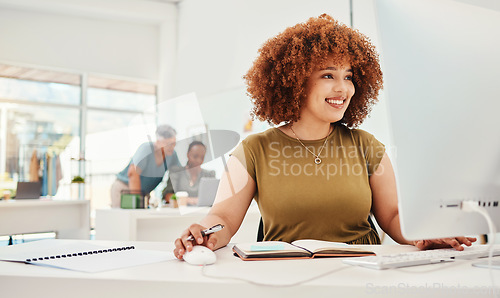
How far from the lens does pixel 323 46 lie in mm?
1511

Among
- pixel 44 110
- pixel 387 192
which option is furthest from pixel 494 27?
pixel 44 110

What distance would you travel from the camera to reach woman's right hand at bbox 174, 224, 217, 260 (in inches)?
36.4

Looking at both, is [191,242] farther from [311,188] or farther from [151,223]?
[151,223]

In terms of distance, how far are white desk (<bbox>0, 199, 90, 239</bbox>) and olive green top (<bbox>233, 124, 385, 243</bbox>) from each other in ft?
11.2

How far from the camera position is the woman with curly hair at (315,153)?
140 centimetres

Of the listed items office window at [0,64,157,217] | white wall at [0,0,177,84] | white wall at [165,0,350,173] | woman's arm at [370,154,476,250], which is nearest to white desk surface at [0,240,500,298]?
woman's arm at [370,154,476,250]

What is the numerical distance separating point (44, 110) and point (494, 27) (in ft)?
22.5

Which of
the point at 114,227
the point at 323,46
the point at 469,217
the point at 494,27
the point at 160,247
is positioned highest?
the point at 323,46

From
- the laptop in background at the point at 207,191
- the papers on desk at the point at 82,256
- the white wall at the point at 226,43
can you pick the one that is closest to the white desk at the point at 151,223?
the laptop in background at the point at 207,191

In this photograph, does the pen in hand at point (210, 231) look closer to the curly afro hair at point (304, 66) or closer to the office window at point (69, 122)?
the curly afro hair at point (304, 66)

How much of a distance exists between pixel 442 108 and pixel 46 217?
4.39 metres

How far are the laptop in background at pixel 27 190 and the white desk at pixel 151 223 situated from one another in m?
1.36

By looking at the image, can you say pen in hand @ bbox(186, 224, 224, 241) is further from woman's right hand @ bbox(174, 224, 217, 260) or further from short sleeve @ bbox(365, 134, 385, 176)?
short sleeve @ bbox(365, 134, 385, 176)

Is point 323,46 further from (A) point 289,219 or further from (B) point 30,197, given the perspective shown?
(B) point 30,197
